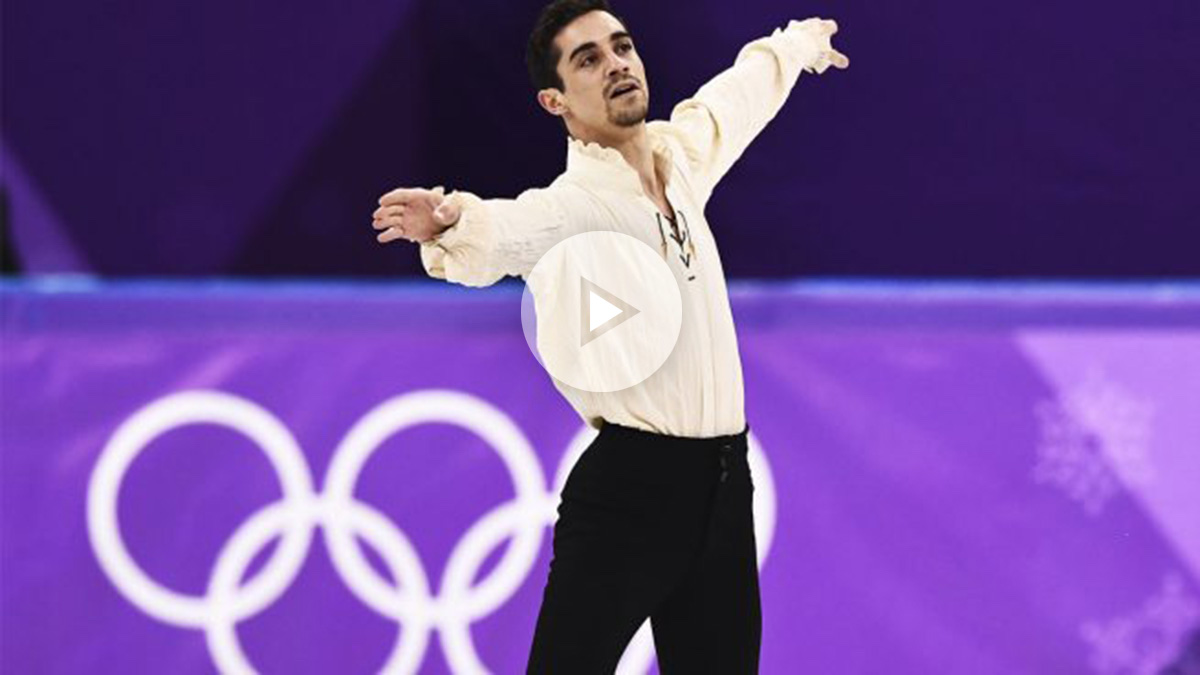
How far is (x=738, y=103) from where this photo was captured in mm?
4414

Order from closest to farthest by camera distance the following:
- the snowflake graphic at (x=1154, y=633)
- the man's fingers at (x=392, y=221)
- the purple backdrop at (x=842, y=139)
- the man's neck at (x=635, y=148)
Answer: the man's fingers at (x=392, y=221)
the man's neck at (x=635, y=148)
the snowflake graphic at (x=1154, y=633)
the purple backdrop at (x=842, y=139)

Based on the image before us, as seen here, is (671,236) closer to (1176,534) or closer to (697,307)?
(697,307)

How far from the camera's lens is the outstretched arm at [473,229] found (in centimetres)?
360

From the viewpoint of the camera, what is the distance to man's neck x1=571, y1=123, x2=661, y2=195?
4.05 metres

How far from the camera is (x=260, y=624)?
5.31 m

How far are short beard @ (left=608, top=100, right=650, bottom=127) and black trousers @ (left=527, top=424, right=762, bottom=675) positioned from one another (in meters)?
0.64

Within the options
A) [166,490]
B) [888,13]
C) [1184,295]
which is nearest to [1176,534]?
[1184,295]

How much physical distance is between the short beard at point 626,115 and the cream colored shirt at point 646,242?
0.21 feet

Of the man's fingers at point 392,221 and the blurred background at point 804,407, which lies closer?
the man's fingers at point 392,221

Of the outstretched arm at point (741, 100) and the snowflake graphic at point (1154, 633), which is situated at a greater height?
the outstretched arm at point (741, 100)

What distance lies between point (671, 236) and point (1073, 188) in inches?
84.0

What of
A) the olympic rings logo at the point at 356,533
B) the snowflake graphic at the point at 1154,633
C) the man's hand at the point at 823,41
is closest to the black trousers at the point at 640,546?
the man's hand at the point at 823,41

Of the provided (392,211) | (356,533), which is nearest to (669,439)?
(392,211)

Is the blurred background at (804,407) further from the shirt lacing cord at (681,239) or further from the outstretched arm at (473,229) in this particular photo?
the outstretched arm at (473,229)
